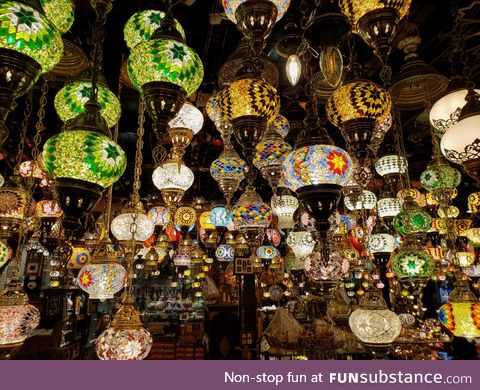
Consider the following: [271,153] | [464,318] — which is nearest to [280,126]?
[271,153]

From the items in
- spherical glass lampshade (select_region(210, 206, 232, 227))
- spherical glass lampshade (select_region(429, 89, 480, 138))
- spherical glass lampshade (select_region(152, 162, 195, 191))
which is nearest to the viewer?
spherical glass lampshade (select_region(429, 89, 480, 138))

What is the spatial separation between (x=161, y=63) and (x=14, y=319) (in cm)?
168

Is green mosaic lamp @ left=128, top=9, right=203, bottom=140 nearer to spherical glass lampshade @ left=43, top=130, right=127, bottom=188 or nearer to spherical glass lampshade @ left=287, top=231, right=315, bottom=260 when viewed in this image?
spherical glass lampshade @ left=43, top=130, right=127, bottom=188

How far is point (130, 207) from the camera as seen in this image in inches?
107

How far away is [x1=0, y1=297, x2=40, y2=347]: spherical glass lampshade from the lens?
1.82m

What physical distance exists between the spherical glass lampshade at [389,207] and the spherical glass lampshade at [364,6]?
2.25m

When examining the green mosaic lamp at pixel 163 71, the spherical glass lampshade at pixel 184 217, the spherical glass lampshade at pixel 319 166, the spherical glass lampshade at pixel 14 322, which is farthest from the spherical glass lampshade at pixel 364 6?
the spherical glass lampshade at pixel 184 217

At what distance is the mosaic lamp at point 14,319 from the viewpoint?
1825mm

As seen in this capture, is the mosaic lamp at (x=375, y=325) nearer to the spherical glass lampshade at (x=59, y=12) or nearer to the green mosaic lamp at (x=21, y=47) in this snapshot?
the green mosaic lamp at (x=21, y=47)

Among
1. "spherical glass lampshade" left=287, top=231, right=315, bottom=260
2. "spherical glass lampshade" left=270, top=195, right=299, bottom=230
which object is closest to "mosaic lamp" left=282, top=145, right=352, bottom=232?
"spherical glass lampshade" left=287, top=231, right=315, bottom=260

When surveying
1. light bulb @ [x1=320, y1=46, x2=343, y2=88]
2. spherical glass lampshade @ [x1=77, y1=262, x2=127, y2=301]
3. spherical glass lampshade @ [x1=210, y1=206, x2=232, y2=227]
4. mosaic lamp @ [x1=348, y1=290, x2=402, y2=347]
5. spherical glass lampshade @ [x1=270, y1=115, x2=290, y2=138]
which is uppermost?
spherical glass lampshade @ [x1=270, y1=115, x2=290, y2=138]

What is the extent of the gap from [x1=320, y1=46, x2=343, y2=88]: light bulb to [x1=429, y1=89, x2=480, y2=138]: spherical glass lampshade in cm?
105

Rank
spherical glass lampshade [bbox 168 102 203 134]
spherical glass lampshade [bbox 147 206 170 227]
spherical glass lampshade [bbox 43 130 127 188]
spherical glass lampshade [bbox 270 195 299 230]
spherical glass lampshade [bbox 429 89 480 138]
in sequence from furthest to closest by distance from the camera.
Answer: spherical glass lampshade [bbox 147 206 170 227]
spherical glass lampshade [bbox 270 195 299 230]
spherical glass lampshade [bbox 168 102 203 134]
spherical glass lampshade [bbox 429 89 480 138]
spherical glass lampshade [bbox 43 130 127 188]
